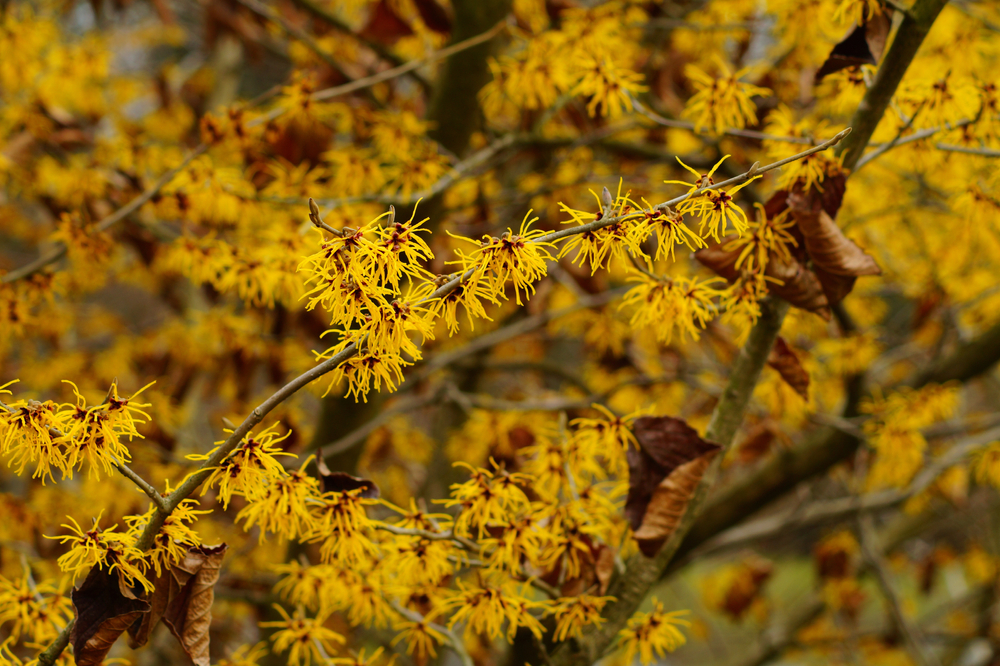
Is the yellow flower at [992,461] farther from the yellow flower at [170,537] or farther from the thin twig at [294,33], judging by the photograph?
the thin twig at [294,33]

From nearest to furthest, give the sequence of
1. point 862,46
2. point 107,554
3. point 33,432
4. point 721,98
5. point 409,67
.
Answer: point 33,432, point 107,554, point 862,46, point 721,98, point 409,67

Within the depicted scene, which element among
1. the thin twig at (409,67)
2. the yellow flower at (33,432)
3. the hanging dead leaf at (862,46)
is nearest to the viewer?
the yellow flower at (33,432)

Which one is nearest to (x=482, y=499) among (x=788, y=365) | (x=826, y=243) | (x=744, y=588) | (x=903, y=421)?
(x=788, y=365)

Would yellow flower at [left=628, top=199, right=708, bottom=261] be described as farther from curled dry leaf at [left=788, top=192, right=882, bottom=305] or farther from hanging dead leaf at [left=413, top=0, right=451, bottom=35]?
hanging dead leaf at [left=413, top=0, right=451, bottom=35]

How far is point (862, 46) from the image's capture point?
1.56 meters

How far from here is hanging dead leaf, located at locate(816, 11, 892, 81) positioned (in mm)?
1553

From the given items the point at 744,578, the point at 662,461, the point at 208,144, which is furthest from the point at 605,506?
the point at 744,578

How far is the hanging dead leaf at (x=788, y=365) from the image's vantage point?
5.32ft

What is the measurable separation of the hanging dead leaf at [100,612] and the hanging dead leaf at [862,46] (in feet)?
5.82

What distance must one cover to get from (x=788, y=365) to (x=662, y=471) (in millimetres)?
402

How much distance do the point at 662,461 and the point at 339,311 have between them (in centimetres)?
82

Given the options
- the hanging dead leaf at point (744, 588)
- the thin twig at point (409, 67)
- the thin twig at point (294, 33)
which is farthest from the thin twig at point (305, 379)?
the hanging dead leaf at point (744, 588)

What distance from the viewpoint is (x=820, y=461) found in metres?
2.92

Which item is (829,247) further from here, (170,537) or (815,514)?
(815,514)
